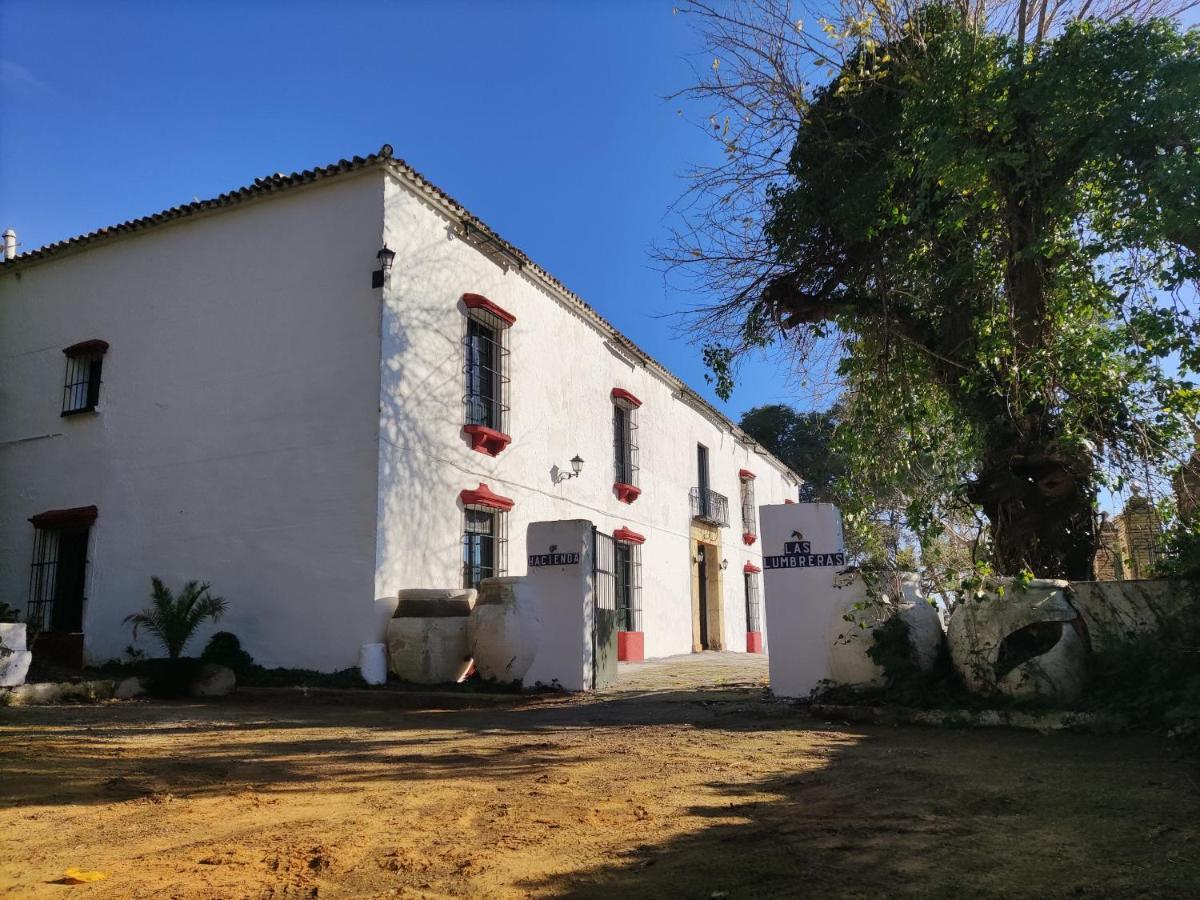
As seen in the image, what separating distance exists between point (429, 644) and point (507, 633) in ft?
3.15

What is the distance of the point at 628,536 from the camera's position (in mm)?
14766

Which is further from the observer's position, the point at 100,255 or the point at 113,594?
the point at 100,255

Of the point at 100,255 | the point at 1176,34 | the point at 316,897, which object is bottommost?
the point at 316,897

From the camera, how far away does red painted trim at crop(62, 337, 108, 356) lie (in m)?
11.6

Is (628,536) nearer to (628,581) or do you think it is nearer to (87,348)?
(628,581)

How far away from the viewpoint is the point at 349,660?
9.14 m

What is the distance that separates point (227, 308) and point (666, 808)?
9442 mm

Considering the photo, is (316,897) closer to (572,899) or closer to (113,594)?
(572,899)

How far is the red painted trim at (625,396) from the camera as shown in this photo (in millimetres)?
15203

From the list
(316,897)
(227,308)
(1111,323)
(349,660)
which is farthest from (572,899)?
(227,308)

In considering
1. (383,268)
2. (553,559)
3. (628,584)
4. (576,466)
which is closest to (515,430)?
(576,466)

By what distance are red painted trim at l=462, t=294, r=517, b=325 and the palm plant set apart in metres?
4.75

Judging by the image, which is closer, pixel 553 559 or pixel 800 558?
pixel 800 558

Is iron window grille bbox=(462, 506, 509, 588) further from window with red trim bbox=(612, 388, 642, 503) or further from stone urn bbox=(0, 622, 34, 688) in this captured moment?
stone urn bbox=(0, 622, 34, 688)
